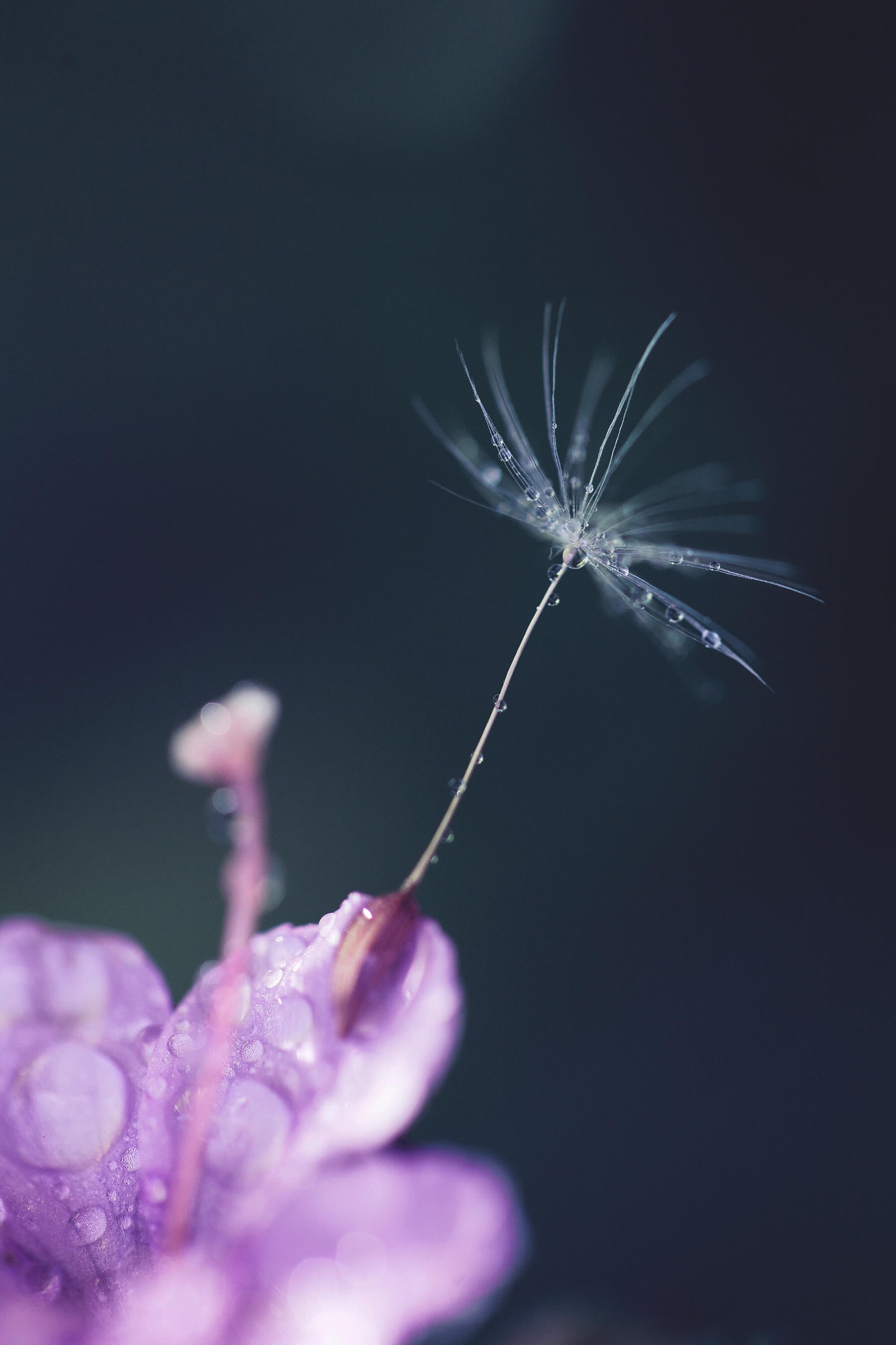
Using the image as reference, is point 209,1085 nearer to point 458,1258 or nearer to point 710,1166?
point 458,1258

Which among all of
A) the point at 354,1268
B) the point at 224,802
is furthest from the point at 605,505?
the point at 354,1268

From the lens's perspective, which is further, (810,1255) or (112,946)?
(810,1255)

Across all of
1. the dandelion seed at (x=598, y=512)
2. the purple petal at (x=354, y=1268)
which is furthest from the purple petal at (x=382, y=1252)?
the dandelion seed at (x=598, y=512)

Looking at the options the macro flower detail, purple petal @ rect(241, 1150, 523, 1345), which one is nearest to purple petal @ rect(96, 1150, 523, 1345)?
purple petal @ rect(241, 1150, 523, 1345)

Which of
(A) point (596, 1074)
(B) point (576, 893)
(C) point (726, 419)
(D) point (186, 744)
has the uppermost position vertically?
(C) point (726, 419)

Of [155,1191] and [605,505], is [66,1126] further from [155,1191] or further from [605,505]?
[605,505]

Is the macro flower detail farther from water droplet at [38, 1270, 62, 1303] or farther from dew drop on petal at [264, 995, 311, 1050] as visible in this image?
water droplet at [38, 1270, 62, 1303]

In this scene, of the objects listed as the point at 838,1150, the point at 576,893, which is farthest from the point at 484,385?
the point at 838,1150

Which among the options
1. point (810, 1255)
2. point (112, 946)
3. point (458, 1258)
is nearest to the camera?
point (458, 1258)
